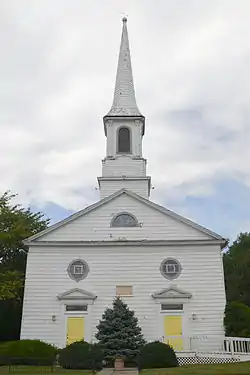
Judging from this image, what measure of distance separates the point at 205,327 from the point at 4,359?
10327 millimetres

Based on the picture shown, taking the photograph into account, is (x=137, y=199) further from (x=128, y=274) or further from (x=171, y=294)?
(x=171, y=294)

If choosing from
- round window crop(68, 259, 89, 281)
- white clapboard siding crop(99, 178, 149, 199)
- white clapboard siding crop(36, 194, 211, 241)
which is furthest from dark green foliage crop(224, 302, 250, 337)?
white clapboard siding crop(99, 178, 149, 199)

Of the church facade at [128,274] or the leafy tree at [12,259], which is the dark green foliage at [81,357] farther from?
the leafy tree at [12,259]

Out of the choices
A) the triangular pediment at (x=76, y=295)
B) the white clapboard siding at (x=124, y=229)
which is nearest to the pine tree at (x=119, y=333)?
the triangular pediment at (x=76, y=295)

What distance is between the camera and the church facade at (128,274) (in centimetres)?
2752

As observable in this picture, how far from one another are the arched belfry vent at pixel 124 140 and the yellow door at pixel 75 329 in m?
11.4

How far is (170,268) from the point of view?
2859 cm

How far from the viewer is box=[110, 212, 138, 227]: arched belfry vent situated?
29625 millimetres

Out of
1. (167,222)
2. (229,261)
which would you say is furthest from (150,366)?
(229,261)

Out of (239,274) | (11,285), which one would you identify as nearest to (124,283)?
(11,285)

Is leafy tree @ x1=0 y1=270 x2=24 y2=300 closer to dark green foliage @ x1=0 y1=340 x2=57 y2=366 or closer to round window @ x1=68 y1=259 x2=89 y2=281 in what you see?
round window @ x1=68 y1=259 x2=89 y2=281

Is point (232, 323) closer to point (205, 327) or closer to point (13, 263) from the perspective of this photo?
point (205, 327)

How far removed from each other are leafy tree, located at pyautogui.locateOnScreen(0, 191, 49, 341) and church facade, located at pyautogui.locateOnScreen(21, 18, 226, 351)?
4.32 metres

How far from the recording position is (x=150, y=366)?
21.6m
